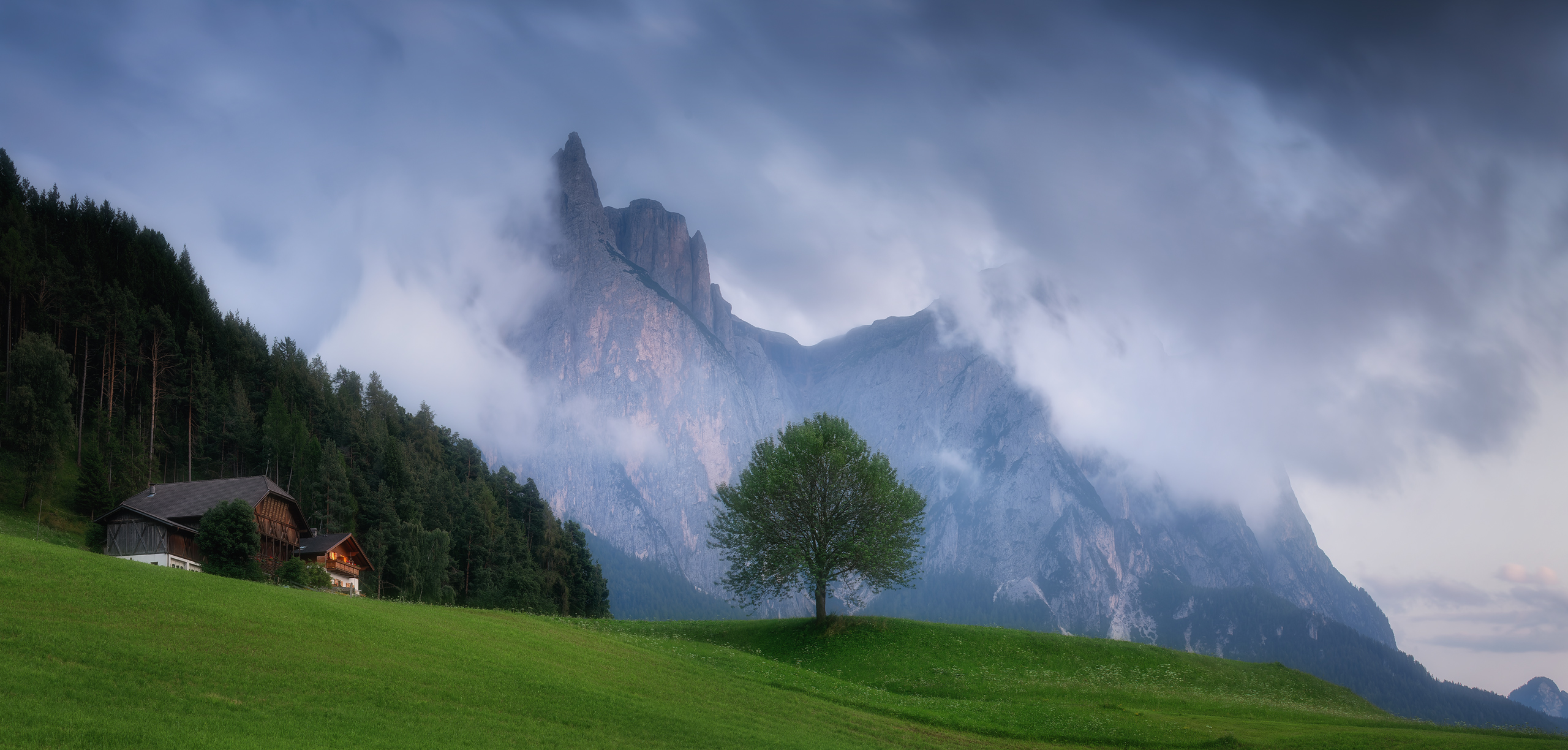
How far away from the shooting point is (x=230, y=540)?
55844mm

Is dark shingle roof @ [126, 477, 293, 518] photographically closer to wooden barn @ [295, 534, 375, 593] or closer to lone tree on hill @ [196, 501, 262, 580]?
lone tree on hill @ [196, 501, 262, 580]

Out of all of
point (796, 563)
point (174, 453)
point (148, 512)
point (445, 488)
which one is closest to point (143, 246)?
point (174, 453)

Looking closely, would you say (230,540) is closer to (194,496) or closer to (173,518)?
(173,518)

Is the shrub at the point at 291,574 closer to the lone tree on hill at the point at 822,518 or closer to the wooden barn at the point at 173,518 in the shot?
the wooden barn at the point at 173,518

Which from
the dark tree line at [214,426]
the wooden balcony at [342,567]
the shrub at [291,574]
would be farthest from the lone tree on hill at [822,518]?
the dark tree line at [214,426]

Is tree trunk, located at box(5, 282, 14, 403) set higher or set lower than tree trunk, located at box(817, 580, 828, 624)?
higher

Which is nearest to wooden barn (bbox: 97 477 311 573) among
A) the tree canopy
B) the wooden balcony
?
the wooden balcony

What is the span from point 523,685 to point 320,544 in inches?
2338

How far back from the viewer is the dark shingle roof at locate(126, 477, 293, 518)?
63.1 m

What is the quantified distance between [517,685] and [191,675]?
9398 mm

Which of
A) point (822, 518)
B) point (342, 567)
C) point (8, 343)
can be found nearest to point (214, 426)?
point (8, 343)

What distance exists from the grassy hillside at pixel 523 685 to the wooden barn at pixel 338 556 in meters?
34.8

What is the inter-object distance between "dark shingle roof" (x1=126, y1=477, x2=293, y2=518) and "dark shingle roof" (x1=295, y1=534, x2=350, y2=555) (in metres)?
9.15

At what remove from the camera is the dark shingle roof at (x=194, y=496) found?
6306 centimetres
